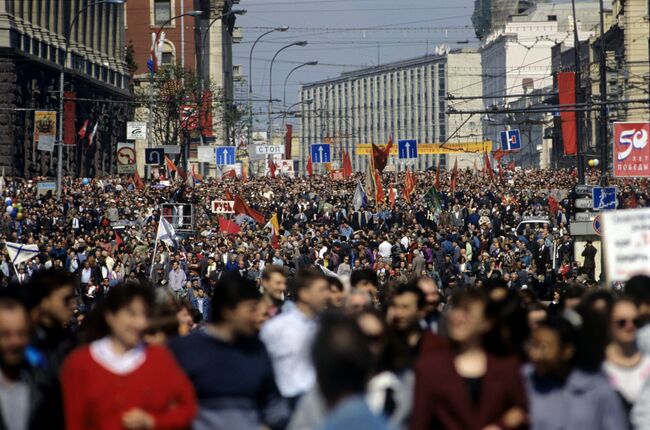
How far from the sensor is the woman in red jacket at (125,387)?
22.9 feet

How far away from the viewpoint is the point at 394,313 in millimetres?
9031

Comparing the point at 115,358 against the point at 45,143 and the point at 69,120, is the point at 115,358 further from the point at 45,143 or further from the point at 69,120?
the point at 69,120

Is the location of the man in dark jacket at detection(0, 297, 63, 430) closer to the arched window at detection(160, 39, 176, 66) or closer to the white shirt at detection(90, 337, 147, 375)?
the white shirt at detection(90, 337, 147, 375)

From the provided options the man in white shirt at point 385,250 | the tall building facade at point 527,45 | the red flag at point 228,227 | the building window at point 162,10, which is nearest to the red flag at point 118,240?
the red flag at point 228,227

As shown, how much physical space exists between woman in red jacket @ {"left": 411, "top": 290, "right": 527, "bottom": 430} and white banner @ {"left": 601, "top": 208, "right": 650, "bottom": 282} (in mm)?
3603

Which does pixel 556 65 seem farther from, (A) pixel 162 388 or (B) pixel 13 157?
(A) pixel 162 388

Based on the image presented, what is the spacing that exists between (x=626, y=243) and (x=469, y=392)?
3804mm

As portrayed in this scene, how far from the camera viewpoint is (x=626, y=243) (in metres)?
10.7

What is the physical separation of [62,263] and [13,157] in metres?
28.2

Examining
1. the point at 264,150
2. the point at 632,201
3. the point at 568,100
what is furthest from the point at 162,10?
the point at 632,201

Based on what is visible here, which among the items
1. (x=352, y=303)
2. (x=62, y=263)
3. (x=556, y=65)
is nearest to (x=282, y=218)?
(x=62, y=263)

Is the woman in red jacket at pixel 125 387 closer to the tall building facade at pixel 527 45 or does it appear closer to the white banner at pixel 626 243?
the white banner at pixel 626 243

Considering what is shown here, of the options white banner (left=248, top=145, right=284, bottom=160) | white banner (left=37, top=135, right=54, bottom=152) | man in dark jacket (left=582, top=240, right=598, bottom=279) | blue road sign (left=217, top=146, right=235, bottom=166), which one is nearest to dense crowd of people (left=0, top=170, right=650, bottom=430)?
man in dark jacket (left=582, top=240, right=598, bottom=279)

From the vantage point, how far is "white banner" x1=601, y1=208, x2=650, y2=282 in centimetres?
1065
